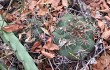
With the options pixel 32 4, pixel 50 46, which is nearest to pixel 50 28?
pixel 50 46

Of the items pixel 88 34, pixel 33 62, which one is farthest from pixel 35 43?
pixel 88 34

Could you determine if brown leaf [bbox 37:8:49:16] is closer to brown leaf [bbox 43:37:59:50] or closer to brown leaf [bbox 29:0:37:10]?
brown leaf [bbox 29:0:37:10]

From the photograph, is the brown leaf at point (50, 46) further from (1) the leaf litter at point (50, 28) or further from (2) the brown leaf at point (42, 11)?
(2) the brown leaf at point (42, 11)

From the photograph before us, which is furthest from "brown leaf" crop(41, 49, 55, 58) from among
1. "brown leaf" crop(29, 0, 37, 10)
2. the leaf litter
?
"brown leaf" crop(29, 0, 37, 10)

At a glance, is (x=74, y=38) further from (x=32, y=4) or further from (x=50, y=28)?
(x=32, y=4)

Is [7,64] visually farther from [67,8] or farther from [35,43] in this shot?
[67,8]

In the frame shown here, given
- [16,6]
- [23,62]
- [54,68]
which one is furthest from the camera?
[16,6]
